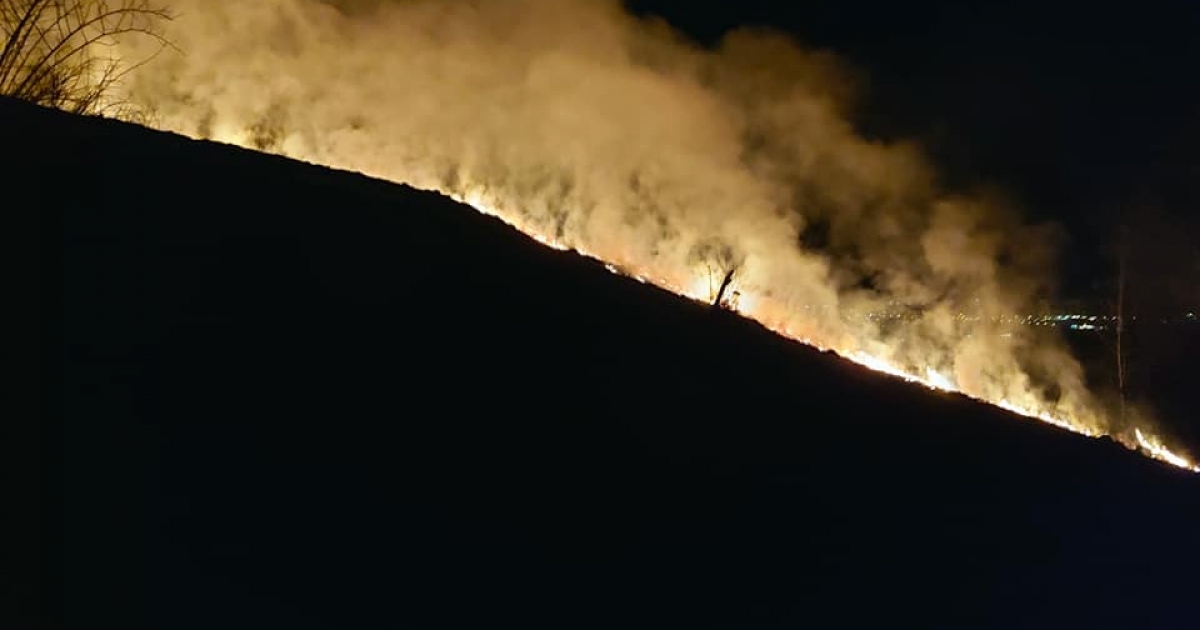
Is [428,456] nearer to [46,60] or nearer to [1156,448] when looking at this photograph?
[46,60]

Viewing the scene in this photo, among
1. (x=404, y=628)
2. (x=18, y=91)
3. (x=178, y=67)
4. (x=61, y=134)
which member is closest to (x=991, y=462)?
(x=404, y=628)

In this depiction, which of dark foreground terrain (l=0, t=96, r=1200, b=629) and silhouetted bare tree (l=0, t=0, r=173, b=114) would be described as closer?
dark foreground terrain (l=0, t=96, r=1200, b=629)

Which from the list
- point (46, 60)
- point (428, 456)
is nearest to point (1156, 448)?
point (428, 456)

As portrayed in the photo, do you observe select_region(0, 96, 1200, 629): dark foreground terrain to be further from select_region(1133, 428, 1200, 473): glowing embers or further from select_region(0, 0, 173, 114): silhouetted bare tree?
select_region(1133, 428, 1200, 473): glowing embers

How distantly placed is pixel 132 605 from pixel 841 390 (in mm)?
6917

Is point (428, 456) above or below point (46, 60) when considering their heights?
below

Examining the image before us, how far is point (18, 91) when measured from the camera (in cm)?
640

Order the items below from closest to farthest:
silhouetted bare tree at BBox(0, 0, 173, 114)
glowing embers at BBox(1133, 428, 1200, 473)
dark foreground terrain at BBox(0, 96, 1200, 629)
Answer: dark foreground terrain at BBox(0, 96, 1200, 629) < silhouetted bare tree at BBox(0, 0, 173, 114) < glowing embers at BBox(1133, 428, 1200, 473)

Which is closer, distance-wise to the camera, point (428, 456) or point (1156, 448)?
point (428, 456)

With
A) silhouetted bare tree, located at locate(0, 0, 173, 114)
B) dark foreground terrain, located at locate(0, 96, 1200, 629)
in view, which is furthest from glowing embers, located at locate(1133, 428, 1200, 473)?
silhouetted bare tree, located at locate(0, 0, 173, 114)

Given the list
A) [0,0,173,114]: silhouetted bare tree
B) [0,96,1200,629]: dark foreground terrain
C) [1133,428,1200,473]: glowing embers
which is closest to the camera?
[0,96,1200,629]: dark foreground terrain

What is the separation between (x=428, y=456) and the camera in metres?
4.54

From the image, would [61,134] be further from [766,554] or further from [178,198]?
[766,554]

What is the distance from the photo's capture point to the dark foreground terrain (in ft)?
11.7
